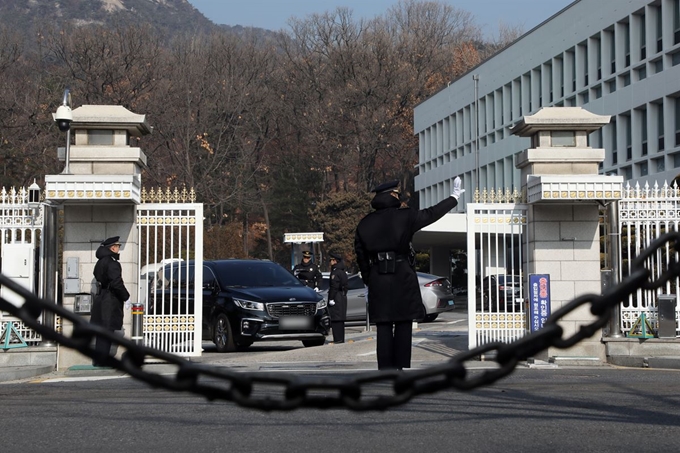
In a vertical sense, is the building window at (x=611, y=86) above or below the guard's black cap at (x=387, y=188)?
above

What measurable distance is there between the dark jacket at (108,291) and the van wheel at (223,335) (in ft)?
12.3

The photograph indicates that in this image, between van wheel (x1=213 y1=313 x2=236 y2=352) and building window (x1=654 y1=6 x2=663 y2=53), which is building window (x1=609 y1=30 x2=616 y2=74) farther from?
van wheel (x1=213 y1=313 x2=236 y2=352)

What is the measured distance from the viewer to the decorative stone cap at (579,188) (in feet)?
48.4

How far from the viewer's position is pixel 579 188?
1479 cm

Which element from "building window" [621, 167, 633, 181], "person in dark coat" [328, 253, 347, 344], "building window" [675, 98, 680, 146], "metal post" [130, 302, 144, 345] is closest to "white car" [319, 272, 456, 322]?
"person in dark coat" [328, 253, 347, 344]

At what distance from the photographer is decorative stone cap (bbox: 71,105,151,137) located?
14922 millimetres

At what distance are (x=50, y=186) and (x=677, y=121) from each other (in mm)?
26326

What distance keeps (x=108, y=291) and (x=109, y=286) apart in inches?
5.1

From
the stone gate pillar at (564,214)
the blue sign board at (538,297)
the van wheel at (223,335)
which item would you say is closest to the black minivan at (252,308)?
the van wheel at (223,335)

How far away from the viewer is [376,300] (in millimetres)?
9758

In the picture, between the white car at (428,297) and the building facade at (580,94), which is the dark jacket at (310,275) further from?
the building facade at (580,94)

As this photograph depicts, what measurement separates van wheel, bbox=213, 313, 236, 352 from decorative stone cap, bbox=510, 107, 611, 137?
610 cm

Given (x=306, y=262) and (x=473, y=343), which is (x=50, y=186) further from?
(x=306, y=262)

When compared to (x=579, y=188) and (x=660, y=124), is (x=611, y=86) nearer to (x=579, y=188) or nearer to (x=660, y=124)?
(x=660, y=124)
